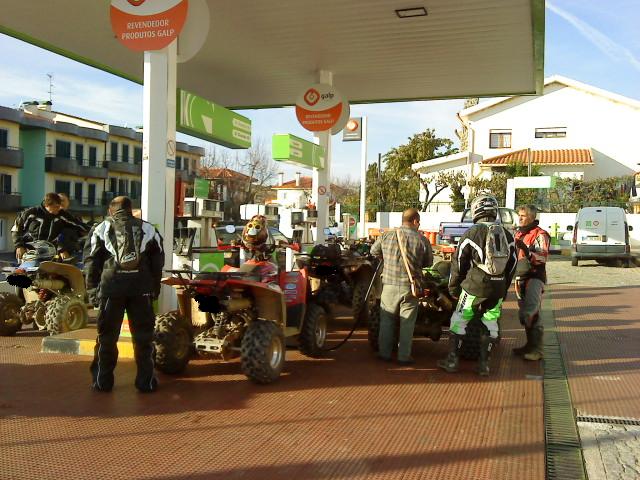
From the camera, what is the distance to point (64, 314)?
7.68 m

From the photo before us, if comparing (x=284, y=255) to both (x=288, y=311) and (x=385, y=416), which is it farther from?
(x=385, y=416)

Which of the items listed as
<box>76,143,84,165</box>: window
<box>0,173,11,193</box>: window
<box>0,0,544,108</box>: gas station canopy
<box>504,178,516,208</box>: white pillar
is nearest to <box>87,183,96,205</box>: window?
<box>76,143,84,165</box>: window

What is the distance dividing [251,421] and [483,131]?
129 feet

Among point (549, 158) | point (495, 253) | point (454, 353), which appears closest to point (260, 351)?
point (454, 353)

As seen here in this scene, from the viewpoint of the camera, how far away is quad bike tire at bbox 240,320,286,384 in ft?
19.1

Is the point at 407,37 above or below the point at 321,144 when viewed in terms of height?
above

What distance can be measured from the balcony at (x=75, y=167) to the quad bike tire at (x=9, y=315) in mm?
39735

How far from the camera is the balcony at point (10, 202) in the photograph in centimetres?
3934

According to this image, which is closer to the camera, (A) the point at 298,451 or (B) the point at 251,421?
(A) the point at 298,451

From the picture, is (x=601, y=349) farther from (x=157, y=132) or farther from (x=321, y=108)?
(x=321, y=108)

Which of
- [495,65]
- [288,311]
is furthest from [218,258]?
[495,65]

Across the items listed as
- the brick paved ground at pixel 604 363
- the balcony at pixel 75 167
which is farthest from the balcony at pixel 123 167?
the brick paved ground at pixel 604 363

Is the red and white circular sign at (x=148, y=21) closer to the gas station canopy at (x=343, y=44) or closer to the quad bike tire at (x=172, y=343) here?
the gas station canopy at (x=343, y=44)

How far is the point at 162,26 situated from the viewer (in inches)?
296
